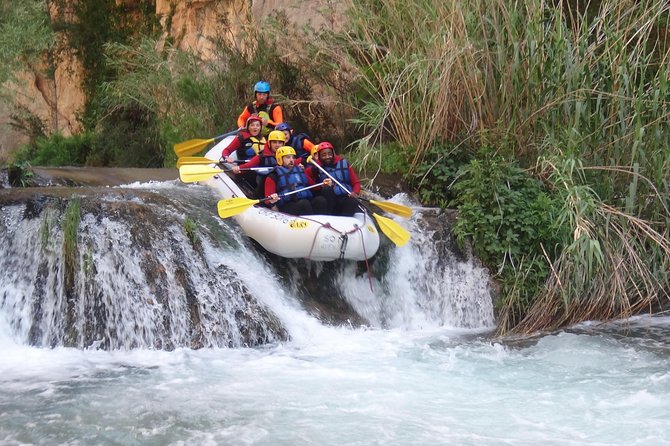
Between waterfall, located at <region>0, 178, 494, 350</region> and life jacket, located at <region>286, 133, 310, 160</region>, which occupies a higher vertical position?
life jacket, located at <region>286, 133, 310, 160</region>

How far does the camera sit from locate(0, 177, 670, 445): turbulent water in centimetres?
377

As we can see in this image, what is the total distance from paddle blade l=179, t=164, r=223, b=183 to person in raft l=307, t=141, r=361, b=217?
0.76 meters

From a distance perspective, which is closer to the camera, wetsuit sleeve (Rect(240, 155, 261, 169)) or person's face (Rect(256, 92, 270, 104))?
wetsuit sleeve (Rect(240, 155, 261, 169))

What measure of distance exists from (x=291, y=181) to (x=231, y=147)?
982 millimetres

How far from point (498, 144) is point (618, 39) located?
122 centimetres

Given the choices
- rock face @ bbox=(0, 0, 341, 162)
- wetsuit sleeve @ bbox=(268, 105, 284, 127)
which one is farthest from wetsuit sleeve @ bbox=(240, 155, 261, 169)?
rock face @ bbox=(0, 0, 341, 162)

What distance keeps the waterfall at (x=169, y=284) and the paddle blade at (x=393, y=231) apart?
32 cm

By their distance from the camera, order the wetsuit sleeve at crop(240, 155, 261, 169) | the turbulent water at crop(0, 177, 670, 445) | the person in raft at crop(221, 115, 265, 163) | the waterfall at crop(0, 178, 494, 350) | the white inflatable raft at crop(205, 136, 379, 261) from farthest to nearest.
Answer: the person in raft at crop(221, 115, 265, 163), the wetsuit sleeve at crop(240, 155, 261, 169), the white inflatable raft at crop(205, 136, 379, 261), the waterfall at crop(0, 178, 494, 350), the turbulent water at crop(0, 177, 670, 445)

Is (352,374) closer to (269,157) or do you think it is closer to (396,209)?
(396,209)

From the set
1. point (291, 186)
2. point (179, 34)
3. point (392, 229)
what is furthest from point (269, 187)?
point (179, 34)

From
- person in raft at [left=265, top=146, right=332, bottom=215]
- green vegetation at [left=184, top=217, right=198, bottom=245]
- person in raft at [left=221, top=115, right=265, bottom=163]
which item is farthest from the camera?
person in raft at [left=221, top=115, right=265, bottom=163]

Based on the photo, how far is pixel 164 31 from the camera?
1477cm

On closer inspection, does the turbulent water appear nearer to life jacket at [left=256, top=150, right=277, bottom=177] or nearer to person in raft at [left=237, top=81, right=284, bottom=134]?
life jacket at [left=256, top=150, right=277, bottom=177]

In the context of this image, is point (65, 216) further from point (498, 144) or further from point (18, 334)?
point (498, 144)
